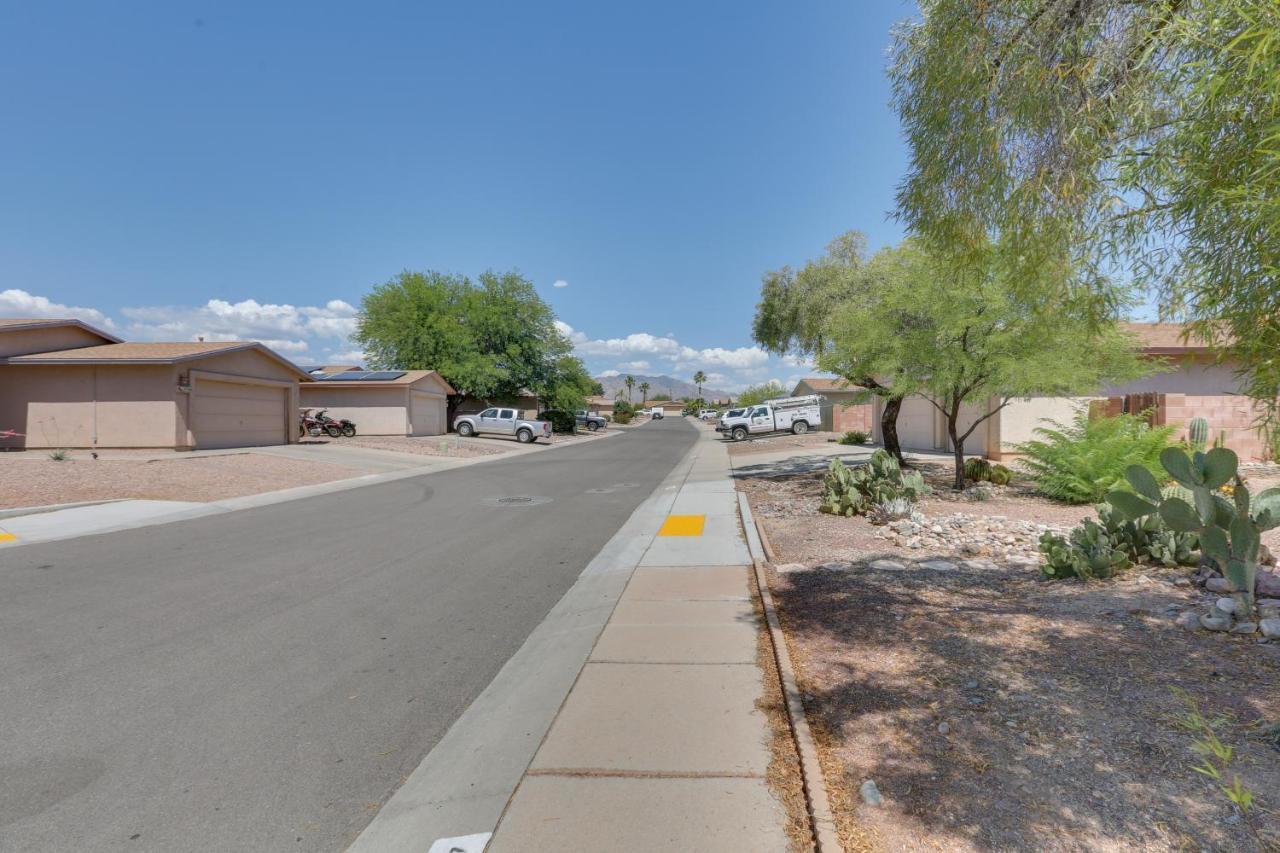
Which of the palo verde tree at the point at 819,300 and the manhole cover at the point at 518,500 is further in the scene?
the palo verde tree at the point at 819,300

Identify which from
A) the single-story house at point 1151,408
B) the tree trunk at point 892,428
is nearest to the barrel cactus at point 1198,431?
the single-story house at point 1151,408

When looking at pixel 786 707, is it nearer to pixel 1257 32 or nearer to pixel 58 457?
pixel 1257 32

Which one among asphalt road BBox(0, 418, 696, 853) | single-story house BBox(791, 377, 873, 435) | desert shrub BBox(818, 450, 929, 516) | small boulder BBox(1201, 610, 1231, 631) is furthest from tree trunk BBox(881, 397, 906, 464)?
single-story house BBox(791, 377, 873, 435)

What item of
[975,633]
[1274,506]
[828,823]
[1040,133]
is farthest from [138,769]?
[1274,506]

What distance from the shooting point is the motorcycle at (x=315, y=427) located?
101 ft

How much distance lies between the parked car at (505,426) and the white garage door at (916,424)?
1877 cm

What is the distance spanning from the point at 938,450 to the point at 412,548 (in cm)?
1982

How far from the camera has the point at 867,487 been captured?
414 inches

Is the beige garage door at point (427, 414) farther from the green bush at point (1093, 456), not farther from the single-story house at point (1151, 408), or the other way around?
the green bush at point (1093, 456)

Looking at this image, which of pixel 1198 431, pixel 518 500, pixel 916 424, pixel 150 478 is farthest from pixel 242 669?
pixel 916 424

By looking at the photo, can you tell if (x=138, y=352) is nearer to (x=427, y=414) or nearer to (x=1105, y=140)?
(x=427, y=414)

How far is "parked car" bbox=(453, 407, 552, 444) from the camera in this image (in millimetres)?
35594

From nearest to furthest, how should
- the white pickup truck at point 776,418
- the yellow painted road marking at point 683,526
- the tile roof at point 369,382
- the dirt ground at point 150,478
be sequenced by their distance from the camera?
1. the yellow painted road marking at point 683,526
2. the dirt ground at point 150,478
3. the tile roof at point 369,382
4. the white pickup truck at point 776,418

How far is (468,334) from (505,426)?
8182mm
